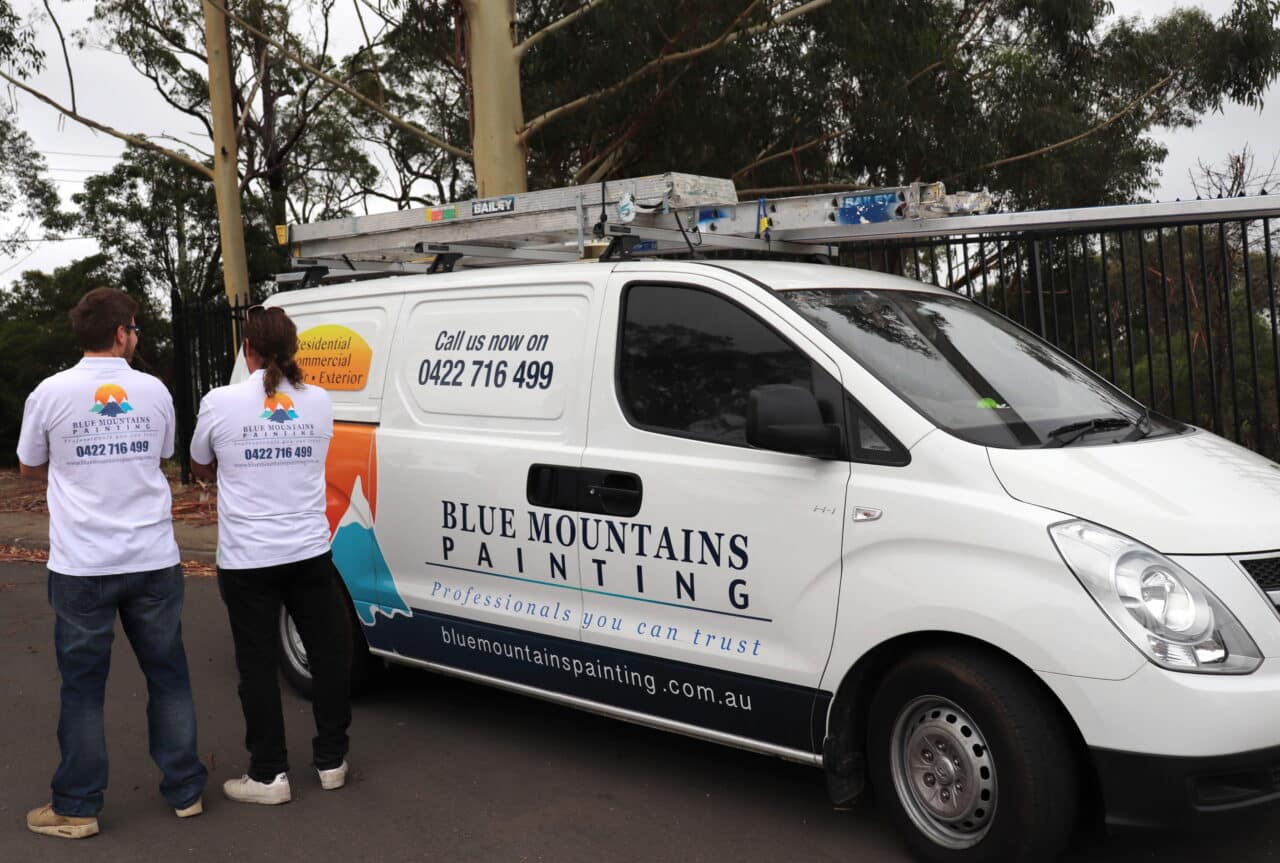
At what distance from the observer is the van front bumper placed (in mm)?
3357

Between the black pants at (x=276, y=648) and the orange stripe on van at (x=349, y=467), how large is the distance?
70cm

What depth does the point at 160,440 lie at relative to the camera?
4.46m

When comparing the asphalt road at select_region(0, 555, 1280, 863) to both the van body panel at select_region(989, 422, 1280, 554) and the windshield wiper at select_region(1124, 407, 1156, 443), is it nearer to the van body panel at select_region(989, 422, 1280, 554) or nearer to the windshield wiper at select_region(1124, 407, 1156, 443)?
the van body panel at select_region(989, 422, 1280, 554)

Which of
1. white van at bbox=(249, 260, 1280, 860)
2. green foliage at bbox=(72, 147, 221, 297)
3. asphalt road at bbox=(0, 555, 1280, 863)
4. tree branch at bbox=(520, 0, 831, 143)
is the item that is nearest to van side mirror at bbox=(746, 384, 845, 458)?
white van at bbox=(249, 260, 1280, 860)

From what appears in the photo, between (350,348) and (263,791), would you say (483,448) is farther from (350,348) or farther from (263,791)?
(263,791)

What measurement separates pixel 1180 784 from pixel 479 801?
2.46 meters

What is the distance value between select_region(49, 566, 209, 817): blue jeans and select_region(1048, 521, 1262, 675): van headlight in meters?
3.08

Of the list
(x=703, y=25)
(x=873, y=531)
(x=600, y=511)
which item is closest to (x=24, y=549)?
(x=703, y=25)

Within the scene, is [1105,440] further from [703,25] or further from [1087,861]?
[703,25]

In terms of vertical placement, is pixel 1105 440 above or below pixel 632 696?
above

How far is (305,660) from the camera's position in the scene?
5.91m

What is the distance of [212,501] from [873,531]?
1147 centimetres

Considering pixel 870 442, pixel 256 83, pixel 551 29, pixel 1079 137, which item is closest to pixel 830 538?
pixel 870 442

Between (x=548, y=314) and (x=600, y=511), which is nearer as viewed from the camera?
(x=600, y=511)
